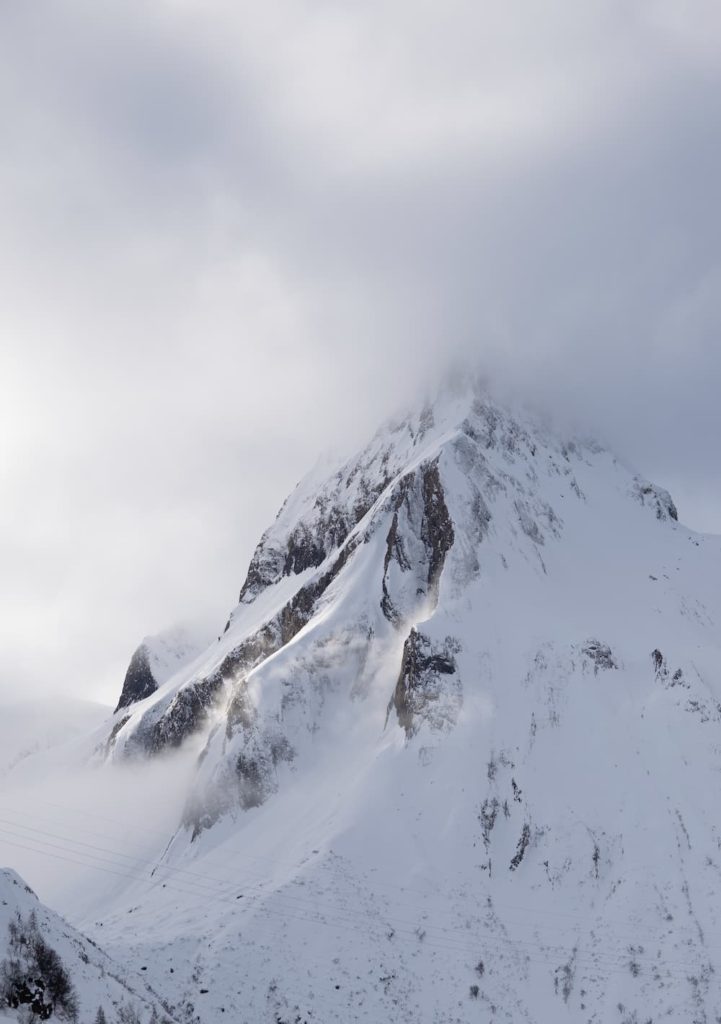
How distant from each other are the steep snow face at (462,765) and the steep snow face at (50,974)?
38.7ft

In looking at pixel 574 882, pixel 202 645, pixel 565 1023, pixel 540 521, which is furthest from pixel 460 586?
pixel 202 645

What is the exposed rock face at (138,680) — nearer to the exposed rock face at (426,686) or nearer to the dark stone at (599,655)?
the exposed rock face at (426,686)

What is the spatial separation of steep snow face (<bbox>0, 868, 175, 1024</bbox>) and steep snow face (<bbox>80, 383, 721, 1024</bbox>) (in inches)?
465

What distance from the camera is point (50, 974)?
50.0 metres

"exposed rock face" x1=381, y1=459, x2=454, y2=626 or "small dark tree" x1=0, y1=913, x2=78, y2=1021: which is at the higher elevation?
"exposed rock face" x1=381, y1=459, x2=454, y2=626

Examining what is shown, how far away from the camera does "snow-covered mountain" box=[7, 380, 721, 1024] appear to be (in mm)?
69500

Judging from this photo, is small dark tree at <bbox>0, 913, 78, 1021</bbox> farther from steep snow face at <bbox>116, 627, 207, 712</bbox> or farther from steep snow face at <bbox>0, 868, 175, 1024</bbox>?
steep snow face at <bbox>116, 627, 207, 712</bbox>

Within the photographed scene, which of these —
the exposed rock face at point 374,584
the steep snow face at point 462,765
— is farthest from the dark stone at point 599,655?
the steep snow face at point 462,765

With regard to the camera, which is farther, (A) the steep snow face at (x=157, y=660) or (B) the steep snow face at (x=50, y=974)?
(A) the steep snow face at (x=157, y=660)

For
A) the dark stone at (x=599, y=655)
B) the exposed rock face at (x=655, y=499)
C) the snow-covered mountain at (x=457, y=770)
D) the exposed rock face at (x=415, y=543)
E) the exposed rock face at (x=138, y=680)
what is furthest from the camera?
the exposed rock face at (x=138, y=680)

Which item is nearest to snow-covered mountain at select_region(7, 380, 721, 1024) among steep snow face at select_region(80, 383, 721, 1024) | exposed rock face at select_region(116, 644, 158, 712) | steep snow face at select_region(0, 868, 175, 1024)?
steep snow face at select_region(80, 383, 721, 1024)

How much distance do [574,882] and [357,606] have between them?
3827 centimetres

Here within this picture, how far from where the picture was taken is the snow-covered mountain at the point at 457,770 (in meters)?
69.5

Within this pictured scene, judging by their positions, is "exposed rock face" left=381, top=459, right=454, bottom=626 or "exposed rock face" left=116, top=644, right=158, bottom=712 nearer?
"exposed rock face" left=381, top=459, right=454, bottom=626
